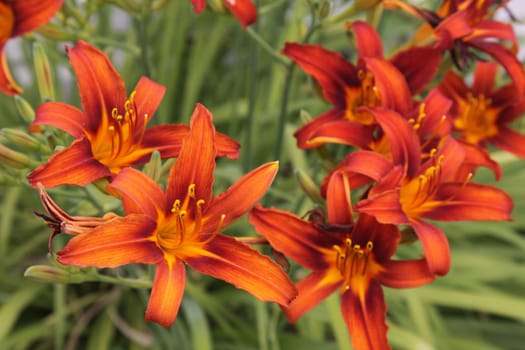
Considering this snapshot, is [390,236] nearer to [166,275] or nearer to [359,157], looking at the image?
[359,157]

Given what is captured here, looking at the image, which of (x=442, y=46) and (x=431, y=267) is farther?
(x=442, y=46)

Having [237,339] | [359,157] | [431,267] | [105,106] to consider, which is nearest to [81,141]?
[105,106]

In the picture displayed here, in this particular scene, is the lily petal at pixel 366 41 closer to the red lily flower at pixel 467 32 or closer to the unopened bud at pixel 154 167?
the red lily flower at pixel 467 32

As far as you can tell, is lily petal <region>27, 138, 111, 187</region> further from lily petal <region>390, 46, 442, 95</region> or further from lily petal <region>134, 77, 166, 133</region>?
lily petal <region>390, 46, 442, 95</region>

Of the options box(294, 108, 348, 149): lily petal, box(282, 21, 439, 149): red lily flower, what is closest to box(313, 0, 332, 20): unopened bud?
box(282, 21, 439, 149): red lily flower

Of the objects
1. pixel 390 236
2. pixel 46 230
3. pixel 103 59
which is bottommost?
pixel 46 230

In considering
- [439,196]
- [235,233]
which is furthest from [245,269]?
[235,233]

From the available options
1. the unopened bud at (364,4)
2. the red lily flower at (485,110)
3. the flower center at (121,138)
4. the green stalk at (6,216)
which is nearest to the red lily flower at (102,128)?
the flower center at (121,138)
